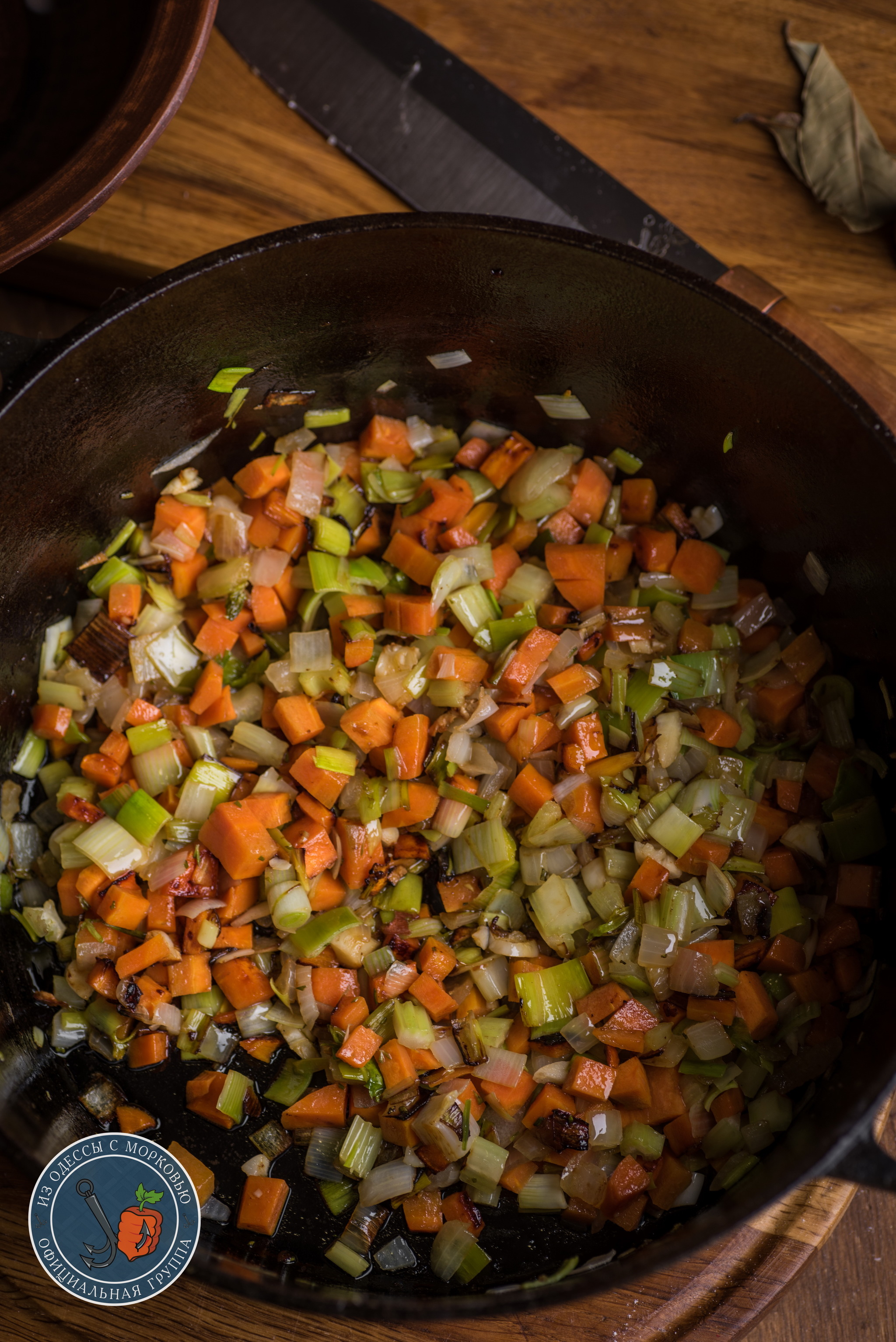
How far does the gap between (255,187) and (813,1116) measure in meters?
1.95

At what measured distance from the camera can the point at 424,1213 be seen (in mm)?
1556

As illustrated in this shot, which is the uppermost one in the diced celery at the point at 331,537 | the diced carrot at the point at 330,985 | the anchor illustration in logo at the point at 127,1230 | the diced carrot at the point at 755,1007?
the diced celery at the point at 331,537

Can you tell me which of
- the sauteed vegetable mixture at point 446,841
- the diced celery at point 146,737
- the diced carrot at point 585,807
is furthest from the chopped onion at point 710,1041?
the diced celery at point 146,737

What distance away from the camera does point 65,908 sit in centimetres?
167

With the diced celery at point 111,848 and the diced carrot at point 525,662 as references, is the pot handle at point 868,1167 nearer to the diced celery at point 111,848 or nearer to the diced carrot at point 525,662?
the diced carrot at point 525,662

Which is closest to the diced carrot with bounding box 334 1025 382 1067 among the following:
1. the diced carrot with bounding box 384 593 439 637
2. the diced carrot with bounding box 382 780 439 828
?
the diced carrot with bounding box 382 780 439 828

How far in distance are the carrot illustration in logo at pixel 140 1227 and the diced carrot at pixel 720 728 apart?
46.8 inches

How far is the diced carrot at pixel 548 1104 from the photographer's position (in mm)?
1576

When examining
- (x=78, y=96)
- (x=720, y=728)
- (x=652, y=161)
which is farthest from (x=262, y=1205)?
(x=652, y=161)

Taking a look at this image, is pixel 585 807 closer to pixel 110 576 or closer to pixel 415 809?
pixel 415 809

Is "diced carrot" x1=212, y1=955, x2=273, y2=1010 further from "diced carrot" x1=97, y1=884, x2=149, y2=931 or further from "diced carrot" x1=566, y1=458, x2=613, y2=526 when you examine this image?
"diced carrot" x1=566, y1=458, x2=613, y2=526

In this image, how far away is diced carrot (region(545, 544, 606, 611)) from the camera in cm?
177

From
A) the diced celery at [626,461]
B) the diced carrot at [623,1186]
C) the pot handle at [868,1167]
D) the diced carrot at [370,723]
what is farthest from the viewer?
the diced celery at [626,461]

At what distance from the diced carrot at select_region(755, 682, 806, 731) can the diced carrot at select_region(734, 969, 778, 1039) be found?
46 cm
